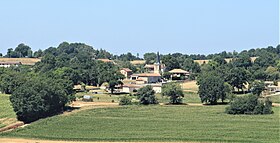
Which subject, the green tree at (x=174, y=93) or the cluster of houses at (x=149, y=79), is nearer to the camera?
the green tree at (x=174, y=93)

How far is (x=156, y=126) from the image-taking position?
6719 cm

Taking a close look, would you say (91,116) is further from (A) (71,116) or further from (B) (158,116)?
(B) (158,116)

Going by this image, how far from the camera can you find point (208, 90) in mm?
88000

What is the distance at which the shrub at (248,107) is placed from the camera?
77.9 m

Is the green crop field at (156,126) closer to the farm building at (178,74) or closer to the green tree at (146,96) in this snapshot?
the green tree at (146,96)

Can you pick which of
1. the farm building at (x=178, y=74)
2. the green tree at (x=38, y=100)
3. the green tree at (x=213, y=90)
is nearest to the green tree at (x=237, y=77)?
the green tree at (x=213, y=90)

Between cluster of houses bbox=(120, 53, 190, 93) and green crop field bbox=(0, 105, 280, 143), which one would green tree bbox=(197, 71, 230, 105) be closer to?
green crop field bbox=(0, 105, 280, 143)

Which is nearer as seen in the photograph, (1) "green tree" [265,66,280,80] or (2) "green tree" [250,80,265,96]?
(2) "green tree" [250,80,265,96]

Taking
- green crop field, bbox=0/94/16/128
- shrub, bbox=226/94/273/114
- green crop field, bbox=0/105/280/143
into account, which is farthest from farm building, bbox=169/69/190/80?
shrub, bbox=226/94/273/114

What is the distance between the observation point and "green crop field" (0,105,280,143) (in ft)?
197

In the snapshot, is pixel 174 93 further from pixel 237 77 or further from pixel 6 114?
pixel 6 114

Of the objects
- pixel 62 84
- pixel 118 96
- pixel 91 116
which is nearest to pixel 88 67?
pixel 118 96

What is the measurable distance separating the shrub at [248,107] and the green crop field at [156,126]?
4.09 feet

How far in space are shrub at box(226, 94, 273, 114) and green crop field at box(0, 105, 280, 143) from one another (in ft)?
4.09
